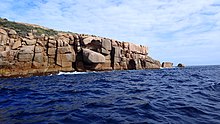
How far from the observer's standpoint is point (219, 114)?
296 inches

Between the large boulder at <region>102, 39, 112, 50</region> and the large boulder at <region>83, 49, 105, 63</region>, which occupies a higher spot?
the large boulder at <region>102, 39, 112, 50</region>

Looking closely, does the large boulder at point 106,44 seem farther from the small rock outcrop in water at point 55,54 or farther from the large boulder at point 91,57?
the large boulder at point 91,57

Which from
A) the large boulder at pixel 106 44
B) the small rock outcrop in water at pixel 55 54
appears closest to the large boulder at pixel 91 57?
the small rock outcrop in water at pixel 55 54

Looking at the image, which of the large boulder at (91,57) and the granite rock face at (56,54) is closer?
the granite rock face at (56,54)

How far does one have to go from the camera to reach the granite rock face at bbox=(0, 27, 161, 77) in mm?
37653

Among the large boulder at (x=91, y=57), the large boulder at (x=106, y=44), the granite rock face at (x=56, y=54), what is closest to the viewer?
the granite rock face at (x=56, y=54)

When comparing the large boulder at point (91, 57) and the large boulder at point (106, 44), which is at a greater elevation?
the large boulder at point (106, 44)

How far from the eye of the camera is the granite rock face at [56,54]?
124 ft

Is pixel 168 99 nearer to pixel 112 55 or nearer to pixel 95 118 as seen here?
pixel 95 118

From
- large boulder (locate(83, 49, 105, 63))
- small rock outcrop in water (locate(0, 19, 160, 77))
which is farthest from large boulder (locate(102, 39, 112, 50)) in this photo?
large boulder (locate(83, 49, 105, 63))

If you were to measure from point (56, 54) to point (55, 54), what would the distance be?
0.19 m

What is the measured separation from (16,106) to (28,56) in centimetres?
3131

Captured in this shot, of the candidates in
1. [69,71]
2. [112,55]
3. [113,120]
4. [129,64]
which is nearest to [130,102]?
[113,120]

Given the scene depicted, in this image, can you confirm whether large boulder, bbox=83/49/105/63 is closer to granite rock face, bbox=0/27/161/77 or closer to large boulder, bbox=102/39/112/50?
granite rock face, bbox=0/27/161/77
